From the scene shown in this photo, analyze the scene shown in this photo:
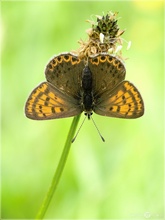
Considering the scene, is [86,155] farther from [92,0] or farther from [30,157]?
[92,0]

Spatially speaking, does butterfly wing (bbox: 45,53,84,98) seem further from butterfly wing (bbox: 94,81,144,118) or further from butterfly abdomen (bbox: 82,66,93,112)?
butterfly wing (bbox: 94,81,144,118)

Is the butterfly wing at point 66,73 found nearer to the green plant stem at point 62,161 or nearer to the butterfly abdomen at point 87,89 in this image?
the butterfly abdomen at point 87,89

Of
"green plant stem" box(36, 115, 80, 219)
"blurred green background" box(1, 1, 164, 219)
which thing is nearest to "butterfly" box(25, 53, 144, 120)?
"green plant stem" box(36, 115, 80, 219)

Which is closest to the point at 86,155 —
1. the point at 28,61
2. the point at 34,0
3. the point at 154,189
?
the point at 154,189

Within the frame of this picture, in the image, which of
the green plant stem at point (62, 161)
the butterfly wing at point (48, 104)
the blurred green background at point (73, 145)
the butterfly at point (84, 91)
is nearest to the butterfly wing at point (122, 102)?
the butterfly at point (84, 91)

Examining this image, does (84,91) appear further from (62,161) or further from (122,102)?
(62,161)
